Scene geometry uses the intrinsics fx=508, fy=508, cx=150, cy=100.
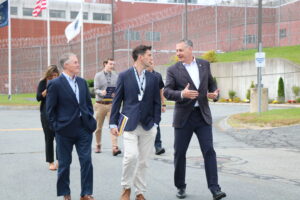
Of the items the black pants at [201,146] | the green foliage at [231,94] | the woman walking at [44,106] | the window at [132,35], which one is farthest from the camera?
the window at [132,35]

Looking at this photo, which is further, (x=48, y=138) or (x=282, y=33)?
(x=282, y=33)

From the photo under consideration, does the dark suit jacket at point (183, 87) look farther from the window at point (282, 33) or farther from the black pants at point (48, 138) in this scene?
the window at point (282, 33)

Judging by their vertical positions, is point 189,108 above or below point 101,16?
below

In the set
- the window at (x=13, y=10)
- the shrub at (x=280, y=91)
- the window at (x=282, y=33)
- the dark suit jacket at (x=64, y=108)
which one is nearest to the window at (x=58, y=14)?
the window at (x=13, y=10)

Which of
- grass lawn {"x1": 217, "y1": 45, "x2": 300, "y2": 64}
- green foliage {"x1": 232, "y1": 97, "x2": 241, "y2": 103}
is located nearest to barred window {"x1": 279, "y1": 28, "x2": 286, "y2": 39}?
grass lawn {"x1": 217, "y1": 45, "x2": 300, "y2": 64}

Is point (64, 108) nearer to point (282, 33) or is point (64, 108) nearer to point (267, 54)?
point (267, 54)

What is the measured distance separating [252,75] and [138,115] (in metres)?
28.2

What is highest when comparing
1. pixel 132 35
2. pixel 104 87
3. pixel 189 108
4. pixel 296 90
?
pixel 132 35

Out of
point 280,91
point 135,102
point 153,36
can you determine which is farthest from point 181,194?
point 153,36

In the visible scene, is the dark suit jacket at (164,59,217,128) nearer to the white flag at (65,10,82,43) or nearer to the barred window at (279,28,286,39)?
the white flag at (65,10,82,43)

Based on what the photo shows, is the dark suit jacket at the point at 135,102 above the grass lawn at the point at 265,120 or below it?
above

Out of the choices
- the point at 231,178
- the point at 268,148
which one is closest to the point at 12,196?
the point at 231,178

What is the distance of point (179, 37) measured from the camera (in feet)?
149

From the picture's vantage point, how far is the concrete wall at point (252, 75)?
30.5 metres
